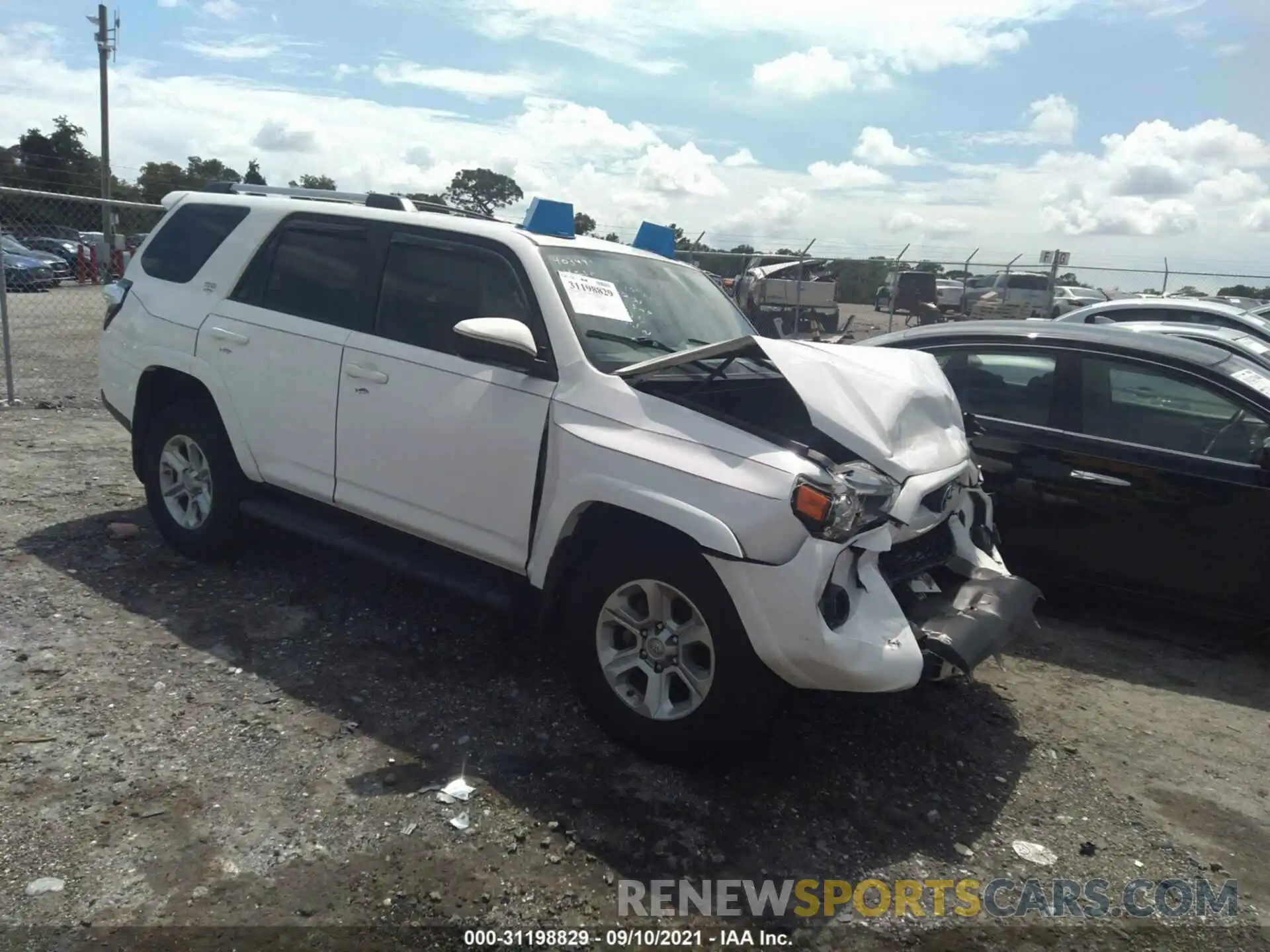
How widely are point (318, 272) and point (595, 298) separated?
153cm

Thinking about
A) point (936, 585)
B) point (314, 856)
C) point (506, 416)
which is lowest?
point (314, 856)

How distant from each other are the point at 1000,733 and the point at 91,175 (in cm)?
3781

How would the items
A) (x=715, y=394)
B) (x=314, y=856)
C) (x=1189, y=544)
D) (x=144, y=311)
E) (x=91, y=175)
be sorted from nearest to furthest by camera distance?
(x=314, y=856), (x=715, y=394), (x=1189, y=544), (x=144, y=311), (x=91, y=175)

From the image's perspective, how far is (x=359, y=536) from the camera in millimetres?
4367

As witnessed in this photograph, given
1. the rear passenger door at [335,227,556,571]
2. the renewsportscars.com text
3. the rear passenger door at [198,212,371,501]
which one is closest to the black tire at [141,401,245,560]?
the rear passenger door at [198,212,371,501]

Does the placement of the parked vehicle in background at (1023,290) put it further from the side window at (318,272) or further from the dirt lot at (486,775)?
the side window at (318,272)

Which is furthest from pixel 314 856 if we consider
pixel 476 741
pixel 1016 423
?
pixel 1016 423

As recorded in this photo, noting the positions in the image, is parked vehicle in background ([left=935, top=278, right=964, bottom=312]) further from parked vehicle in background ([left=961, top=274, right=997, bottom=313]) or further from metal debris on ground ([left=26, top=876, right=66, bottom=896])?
metal debris on ground ([left=26, top=876, right=66, bottom=896])

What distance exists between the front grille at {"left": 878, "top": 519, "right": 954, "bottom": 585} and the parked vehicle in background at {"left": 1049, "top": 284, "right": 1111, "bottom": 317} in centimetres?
1707

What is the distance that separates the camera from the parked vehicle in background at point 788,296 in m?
15.9

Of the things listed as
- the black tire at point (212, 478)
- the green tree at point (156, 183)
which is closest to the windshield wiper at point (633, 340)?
the black tire at point (212, 478)

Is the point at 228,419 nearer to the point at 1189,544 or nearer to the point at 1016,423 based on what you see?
the point at 1016,423

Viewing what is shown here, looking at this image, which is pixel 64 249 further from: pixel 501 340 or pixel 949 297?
pixel 949 297

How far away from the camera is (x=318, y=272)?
180 inches
